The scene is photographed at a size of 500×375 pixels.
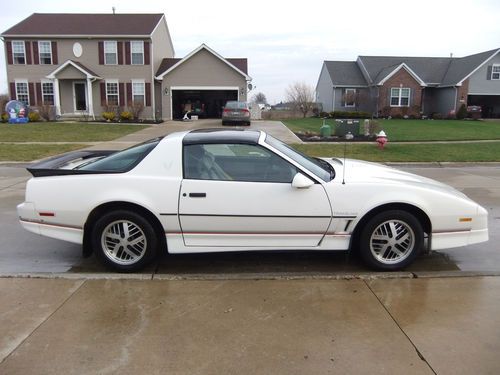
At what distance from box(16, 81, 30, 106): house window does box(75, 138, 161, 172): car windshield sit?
32.6 meters

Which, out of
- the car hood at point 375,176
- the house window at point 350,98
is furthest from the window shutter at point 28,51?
the car hood at point 375,176

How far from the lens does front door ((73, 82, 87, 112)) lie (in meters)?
34.1

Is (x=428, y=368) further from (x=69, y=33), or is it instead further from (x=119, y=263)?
(x=69, y=33)

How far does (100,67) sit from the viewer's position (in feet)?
110

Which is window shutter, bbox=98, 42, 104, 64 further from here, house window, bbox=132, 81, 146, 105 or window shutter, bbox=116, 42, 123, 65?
house window, bbox=132, 81, 146, 105

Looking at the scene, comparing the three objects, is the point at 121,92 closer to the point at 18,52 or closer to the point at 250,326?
the point at 18,52

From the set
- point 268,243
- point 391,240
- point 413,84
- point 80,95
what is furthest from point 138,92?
point 391,240

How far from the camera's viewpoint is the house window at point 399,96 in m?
40.7

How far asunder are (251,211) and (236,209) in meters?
0.15

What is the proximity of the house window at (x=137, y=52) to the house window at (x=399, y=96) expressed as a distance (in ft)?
71.1

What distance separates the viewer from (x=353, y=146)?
16.4 m

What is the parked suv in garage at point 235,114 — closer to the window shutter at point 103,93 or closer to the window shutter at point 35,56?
the window shutter at point 103,93

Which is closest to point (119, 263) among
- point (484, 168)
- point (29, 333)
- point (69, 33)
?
point (29, 333)

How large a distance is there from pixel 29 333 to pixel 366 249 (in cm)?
306
